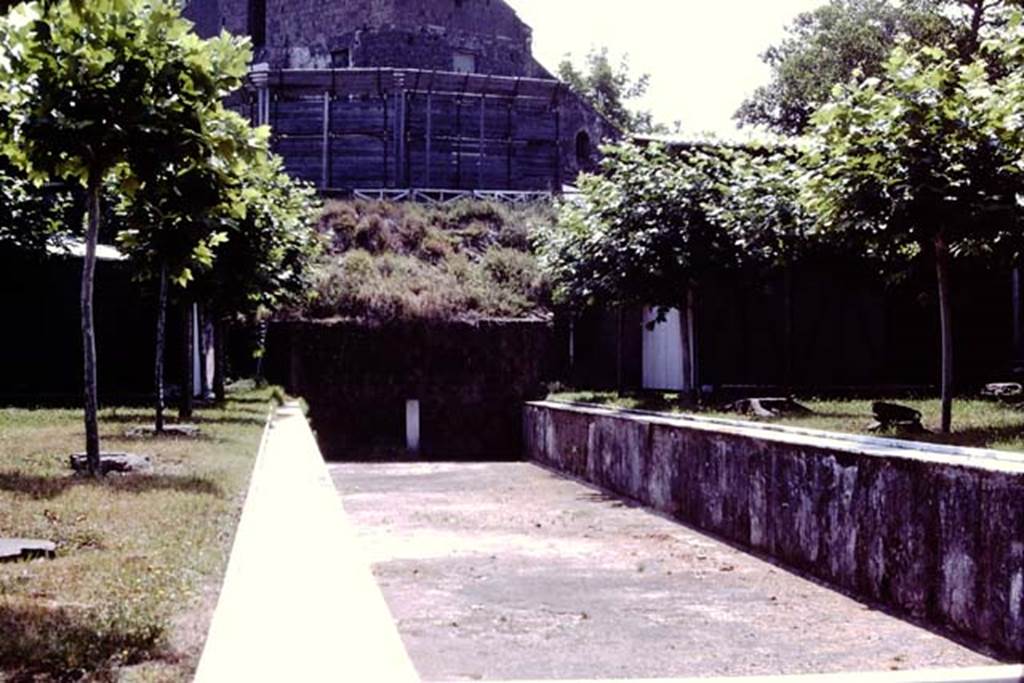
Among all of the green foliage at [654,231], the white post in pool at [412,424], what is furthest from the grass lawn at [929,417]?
the white post in pool at [412,424]

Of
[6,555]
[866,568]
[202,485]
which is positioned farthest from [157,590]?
[866,568]

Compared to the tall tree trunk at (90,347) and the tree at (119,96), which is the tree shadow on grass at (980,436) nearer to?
the tree at (119,96)

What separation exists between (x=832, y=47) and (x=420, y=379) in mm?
29316

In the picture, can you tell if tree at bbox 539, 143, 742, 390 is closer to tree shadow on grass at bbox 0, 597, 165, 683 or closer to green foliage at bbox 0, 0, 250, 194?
green foliage at bbox 0, 0, 250, 194

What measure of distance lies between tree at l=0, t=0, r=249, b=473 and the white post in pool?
712 inches

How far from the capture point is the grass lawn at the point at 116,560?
5.36 m

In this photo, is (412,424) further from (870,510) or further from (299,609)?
(299,609)

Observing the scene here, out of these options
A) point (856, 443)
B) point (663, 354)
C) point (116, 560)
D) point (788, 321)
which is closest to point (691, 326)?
point (788, 321)

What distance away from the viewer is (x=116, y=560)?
7465 millimetres

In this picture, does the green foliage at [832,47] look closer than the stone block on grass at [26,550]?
No

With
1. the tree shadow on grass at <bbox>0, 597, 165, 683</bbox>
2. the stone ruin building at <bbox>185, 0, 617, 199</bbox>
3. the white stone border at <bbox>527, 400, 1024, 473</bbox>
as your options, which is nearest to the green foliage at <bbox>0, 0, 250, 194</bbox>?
the tree shadow on grass at <bbox>0, 597, 165, 683</bbox>

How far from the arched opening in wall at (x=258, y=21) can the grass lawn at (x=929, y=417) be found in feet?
104

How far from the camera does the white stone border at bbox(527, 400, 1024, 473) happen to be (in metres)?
9.88

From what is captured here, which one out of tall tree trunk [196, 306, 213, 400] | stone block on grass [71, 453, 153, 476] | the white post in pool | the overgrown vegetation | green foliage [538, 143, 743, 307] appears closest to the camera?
stone block on grass [71, 453, 153, 476]
